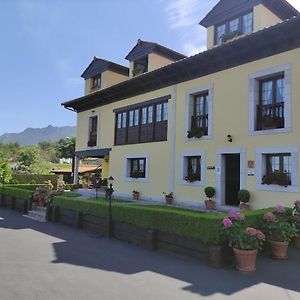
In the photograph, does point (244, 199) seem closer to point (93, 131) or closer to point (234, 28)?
point (234, 28)

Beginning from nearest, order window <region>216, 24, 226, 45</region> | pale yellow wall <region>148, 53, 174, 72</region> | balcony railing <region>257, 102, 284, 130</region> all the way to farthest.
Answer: balcony railing <region>257, 102, 284, 130</region> < window <region>216, 24, 226, 45</region> < pale yellow wall <region>148, 53, 174, 72</region>

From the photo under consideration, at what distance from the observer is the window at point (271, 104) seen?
13195 mm

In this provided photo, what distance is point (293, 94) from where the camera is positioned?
12.5 m

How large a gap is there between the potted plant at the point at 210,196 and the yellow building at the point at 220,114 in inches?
10.1

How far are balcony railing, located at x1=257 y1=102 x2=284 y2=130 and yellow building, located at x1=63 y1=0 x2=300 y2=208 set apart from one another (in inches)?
1.5

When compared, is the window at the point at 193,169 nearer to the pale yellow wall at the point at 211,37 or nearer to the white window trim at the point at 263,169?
the white window trim at the point at 263,169

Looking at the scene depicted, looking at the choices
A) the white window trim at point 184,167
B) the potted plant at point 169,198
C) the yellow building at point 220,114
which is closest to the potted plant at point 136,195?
the yellow building at point 220,114

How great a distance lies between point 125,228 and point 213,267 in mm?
3631

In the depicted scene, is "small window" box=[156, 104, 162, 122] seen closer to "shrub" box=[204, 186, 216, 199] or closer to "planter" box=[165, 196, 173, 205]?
"planter" box=[165, 196, 173, 205]

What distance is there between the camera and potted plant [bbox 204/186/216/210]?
1469 cm

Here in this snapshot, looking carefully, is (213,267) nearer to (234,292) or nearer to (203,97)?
(234,292)

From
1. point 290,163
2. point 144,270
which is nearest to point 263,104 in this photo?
point 290,163

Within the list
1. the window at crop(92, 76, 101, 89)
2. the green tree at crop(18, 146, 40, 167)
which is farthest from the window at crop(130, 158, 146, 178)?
the green tree at crop(18, 146, 40, 167)

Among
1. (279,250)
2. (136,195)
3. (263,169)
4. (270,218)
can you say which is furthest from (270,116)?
(136,195)
